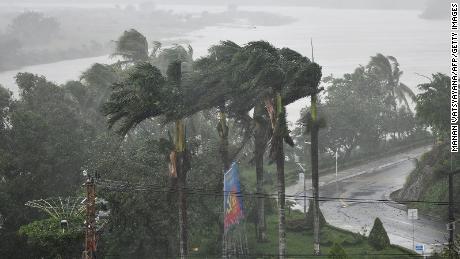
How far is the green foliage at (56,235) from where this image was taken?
33406 mm

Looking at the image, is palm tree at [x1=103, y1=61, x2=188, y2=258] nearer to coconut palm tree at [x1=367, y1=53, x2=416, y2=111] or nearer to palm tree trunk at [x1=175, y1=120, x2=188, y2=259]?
palm tree trunk at [x1=175, y1=120, x2=188, y2=259]

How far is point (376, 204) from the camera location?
2303 inches

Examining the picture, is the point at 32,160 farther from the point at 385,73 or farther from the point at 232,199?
the point at 385,73

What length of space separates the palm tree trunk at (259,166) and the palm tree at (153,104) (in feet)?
24.2

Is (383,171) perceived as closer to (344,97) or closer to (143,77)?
(344,97)

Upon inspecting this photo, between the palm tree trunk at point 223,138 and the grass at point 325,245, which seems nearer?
the palm tree trunk at point 223,138

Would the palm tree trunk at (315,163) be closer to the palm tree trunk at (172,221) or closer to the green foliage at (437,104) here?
the palm tree trunk at (172,221)

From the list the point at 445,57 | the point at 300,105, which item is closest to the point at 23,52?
the point at 300,105

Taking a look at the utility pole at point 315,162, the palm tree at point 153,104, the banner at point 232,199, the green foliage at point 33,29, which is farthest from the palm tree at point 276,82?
the green foliage at point 33,29

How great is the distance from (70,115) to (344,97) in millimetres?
36702

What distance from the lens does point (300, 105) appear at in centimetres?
12706

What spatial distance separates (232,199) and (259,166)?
8.70m

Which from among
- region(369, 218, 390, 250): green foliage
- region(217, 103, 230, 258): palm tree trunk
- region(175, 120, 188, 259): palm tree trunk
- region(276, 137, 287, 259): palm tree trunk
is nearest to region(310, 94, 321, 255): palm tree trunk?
region(276, 137, 287, 259): palm tree trunk

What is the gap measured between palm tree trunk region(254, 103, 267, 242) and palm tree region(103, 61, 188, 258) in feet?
24.2
